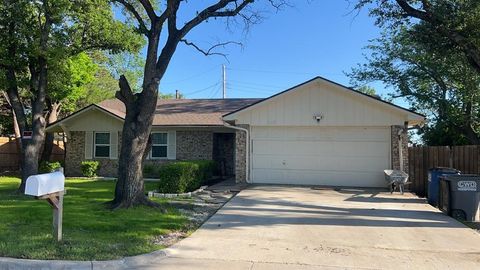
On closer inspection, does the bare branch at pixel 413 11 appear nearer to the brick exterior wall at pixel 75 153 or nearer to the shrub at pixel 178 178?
the shrub at pixel 178 178

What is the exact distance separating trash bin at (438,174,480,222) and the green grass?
6846 millimetres

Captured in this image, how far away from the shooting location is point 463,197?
1163cm

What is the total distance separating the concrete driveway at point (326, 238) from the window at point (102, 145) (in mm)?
11745

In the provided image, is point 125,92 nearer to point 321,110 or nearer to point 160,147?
point 321,110

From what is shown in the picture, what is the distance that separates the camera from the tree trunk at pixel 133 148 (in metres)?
11.7

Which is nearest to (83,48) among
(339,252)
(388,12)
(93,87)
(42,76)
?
(42,76)

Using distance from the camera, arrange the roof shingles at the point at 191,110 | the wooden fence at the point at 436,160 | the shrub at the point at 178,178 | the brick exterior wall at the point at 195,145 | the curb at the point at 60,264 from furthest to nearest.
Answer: the brick exterior wall at the point at 195,145 < the roof shingles at the point at 191,110 < the wooden fence at the point at 436,160 < the shrub at the point at 178,178 < the curb at the point at 60,264

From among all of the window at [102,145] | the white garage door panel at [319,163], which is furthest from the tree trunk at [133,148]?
the window at [102,145]

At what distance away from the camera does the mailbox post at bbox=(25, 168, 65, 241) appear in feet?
23.4

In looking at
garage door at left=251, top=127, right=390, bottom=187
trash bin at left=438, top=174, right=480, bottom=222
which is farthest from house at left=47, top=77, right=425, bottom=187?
trash bin at left=438, top=174, right=480, bottom=222

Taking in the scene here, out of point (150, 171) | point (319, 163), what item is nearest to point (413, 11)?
point (319, 163)

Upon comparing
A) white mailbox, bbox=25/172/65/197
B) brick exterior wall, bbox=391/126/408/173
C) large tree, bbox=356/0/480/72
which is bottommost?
white mailbox, bbox=25/172/65/197

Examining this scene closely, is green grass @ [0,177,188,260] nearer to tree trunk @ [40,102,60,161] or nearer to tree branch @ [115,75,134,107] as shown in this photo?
tree branch @ [115,75,134,107]

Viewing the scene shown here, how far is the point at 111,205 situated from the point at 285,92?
28.7ft
